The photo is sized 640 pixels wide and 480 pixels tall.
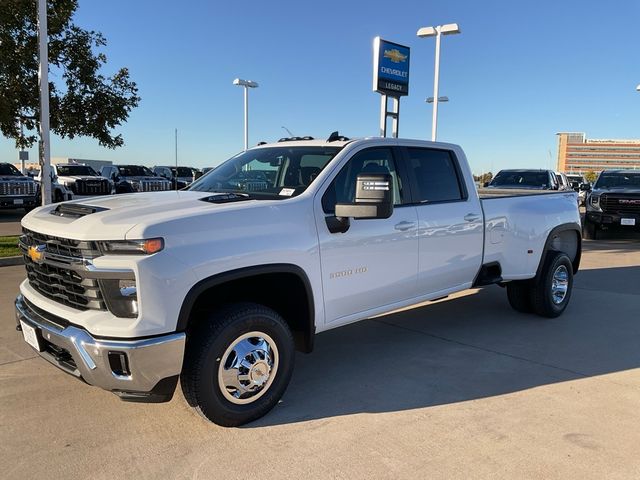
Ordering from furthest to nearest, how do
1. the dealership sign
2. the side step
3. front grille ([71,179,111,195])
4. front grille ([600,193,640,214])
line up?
front grille ([71,179,111,195]) → front grille ([600,193,640,214]) → the dealership sign → the side step

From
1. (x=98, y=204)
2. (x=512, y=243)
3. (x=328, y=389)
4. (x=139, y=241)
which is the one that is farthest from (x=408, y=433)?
(x=512, y=243)

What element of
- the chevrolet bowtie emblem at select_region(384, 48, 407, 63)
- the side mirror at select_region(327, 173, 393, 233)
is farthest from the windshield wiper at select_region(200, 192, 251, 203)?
the chevrolet bowtie emblem at select_region(384, 48, 407, 63)

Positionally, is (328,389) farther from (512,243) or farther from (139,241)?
(512,243)

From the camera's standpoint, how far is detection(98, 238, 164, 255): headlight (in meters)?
2.99

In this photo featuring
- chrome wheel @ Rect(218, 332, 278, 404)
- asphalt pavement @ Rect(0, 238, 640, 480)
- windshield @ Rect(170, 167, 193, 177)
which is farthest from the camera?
windshield @ Rect(170, 167, 193, 177)

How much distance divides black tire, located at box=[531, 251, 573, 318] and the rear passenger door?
1.24 m

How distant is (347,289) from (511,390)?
1.49m

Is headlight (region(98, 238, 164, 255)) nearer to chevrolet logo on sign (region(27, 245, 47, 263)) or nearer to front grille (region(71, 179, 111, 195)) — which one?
chevrolet logo on sign (region(27, 245, 47, 263))

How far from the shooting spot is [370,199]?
3.51 meters

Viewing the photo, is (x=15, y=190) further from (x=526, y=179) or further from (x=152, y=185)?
(x=526, y=179)

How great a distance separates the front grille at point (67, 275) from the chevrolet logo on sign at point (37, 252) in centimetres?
3

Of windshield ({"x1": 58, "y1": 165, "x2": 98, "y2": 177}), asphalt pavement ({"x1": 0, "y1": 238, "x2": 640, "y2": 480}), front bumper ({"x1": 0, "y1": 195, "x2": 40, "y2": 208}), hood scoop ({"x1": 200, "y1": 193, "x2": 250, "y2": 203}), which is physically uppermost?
windshield ({"x1": 58, "y1": 165, "x2": 98, "y2": 177})

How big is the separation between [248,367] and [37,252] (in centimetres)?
154

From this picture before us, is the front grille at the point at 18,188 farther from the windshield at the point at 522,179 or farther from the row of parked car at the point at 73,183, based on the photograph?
the windshield at the point at 522,179
